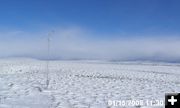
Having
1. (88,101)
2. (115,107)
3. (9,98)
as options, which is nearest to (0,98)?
(9,98)

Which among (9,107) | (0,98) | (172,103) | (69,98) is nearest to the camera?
(172,103)

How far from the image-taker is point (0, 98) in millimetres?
7238

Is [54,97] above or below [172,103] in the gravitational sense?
below

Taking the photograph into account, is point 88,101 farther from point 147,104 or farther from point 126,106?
point 147,104

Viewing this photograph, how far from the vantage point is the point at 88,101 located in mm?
7422

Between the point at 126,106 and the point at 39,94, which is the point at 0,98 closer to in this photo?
the point at 39,94

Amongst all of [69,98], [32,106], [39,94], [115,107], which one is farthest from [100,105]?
[39,94]

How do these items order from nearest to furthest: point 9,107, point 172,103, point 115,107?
point 172,103, point 9,107, point 115,107

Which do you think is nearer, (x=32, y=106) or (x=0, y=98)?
(x=32, y=106)

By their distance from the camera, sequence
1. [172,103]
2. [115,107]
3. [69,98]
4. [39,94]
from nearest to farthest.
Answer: [172,103], [115,107], [69,98], [39,94]

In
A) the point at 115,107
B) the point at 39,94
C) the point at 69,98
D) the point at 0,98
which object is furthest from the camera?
the point at 39,94

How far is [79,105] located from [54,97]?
1.36 metres

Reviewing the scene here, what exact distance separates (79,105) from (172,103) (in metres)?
3.47

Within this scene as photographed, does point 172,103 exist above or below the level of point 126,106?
above
